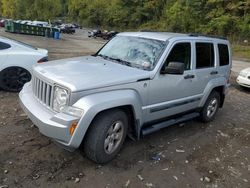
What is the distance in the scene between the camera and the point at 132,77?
13.6 ft

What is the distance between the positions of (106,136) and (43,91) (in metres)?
1.09

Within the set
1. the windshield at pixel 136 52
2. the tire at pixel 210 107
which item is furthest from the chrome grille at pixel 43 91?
the tire at pixel 210 107

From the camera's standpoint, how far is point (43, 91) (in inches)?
161

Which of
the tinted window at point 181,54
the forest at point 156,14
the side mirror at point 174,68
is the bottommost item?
the forest at point 156,14

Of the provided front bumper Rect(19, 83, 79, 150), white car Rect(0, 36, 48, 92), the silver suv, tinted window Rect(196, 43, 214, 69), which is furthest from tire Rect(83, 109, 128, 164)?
white car Rect(0, 36, 48, 92)

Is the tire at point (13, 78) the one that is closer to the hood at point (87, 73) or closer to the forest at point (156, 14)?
the hood at point (87, 73)

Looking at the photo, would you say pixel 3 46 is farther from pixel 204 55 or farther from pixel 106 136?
pixel 204 55

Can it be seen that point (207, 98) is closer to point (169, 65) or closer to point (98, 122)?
point (169, 65)

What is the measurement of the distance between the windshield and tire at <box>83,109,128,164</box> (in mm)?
960

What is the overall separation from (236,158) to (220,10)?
140ft

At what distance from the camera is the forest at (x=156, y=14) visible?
41.0 meters

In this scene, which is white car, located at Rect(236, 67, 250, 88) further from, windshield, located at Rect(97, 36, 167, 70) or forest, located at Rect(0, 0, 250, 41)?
forest, located at Rect(0, 0, 250, 41)

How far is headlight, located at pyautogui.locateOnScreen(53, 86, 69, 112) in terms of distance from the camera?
3.69m

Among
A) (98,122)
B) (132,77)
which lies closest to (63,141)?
(98,122)
